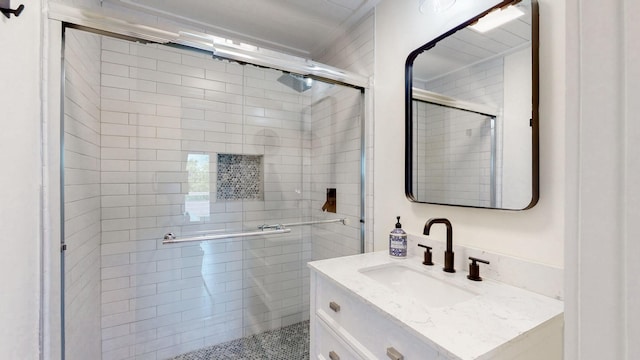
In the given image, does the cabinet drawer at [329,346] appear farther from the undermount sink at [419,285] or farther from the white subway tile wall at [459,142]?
the white subway tile wall at [459,142]

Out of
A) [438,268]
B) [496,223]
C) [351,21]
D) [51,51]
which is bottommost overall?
[438,268]

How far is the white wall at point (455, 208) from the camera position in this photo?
0.96 meters

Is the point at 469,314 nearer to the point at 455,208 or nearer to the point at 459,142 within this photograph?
the point at 455,208

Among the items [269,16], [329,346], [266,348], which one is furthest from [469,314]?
[269,16]

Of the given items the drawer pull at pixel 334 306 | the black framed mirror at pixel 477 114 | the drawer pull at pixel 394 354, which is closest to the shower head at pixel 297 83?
the black framed mirror at pixel 477 114

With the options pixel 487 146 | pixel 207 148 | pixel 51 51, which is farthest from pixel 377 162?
pixel 51 51

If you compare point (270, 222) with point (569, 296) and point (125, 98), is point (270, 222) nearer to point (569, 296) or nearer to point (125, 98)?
point (125, 98)

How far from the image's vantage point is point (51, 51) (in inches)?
42.8

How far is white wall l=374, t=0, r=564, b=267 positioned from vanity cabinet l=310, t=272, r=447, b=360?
559mm

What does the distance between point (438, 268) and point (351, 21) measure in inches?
68.0

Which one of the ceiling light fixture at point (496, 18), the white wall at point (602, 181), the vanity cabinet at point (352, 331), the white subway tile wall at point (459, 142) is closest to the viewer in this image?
the white wall at point (602, 181)

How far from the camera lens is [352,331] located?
39.9 inches

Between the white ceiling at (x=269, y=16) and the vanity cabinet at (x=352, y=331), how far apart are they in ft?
5.57

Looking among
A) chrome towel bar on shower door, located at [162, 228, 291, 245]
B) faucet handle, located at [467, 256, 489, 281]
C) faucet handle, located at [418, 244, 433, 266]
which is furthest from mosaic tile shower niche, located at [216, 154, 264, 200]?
faucet handle, located at [467, 256, 489, 281]
